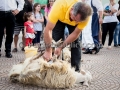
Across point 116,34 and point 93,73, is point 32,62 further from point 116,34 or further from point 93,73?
point 116,34

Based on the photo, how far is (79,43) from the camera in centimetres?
411

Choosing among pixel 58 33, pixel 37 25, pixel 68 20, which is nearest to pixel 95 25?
pixel 37 25

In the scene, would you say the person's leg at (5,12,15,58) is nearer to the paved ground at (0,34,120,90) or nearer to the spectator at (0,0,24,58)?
the spectator at (0,0,24,58)

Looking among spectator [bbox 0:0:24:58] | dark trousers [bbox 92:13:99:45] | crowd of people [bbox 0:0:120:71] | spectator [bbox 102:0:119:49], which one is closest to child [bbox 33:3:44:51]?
crowd of people [bbox 0:0:120:71]

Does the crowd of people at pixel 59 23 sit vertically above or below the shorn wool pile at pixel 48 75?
above

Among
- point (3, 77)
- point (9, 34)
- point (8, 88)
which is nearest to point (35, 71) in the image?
point (8, 88)

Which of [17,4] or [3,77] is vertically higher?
[17,4]

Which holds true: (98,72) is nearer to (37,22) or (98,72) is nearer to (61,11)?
(61,11)

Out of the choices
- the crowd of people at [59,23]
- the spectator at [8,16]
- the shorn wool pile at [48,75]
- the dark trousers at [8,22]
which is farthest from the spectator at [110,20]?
the shorn wool pile at [48,75]

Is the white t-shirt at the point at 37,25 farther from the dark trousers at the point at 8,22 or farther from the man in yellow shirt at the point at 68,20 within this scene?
the man in yellow shirt at the point at 68,20

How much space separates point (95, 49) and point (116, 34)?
2.21 m

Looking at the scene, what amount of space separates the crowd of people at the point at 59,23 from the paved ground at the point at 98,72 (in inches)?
17.2

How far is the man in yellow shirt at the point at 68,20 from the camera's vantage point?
10.5 ft

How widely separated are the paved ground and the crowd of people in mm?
437
